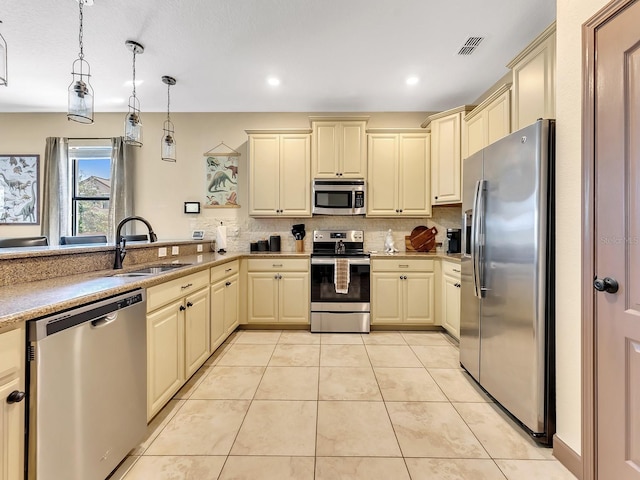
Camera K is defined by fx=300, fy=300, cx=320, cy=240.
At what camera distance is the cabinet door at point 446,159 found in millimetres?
3412

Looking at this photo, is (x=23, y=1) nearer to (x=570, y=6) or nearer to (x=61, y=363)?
(x=61, y=363)

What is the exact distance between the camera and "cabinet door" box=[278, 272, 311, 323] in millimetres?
3541

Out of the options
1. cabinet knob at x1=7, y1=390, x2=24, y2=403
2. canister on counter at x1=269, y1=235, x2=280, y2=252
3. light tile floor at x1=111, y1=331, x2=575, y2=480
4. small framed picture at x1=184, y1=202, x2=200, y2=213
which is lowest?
light tile floor at x1=111, y1=331, x2=575, y2=480

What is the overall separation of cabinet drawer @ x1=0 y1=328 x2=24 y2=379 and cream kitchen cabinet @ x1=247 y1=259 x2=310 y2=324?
2590 mm

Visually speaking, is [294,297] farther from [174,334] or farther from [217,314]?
[174,334]

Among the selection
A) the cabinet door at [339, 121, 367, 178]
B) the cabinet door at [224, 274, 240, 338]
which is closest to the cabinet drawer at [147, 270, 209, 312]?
the cabinet door at [224, 274, 240, 338]

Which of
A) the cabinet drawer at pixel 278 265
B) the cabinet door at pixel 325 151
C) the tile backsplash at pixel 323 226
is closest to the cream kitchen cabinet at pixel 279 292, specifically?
the cabinet drawer at pixel 278 265

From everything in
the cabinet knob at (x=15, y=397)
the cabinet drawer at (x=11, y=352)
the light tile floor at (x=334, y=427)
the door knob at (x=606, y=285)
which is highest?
the door knob at (x=606, y=285)

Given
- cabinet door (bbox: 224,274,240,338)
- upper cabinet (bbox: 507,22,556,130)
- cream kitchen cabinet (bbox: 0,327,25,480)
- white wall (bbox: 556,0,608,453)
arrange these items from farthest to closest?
1. cabinet door (bbox: 224,274,240,338)
2. upper cabinet (bbox: 507,22,556,130)
3. white wall (bbox: 556,0,608,453)
4. cream kitchen cabinet (bbox: 0,327,25,480)

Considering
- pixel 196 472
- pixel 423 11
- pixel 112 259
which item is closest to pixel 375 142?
pixel 423 11

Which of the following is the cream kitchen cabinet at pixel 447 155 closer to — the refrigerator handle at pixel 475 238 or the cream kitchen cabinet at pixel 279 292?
the refrigerator handle at pixel 475 238

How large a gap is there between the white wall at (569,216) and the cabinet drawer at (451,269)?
4.91 ft

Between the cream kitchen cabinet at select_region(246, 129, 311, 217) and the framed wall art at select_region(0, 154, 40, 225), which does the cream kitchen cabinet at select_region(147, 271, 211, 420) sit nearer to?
the cream kitchen cabinet at select_region(246, 129, 311, 217)

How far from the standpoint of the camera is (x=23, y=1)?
2197 mm
